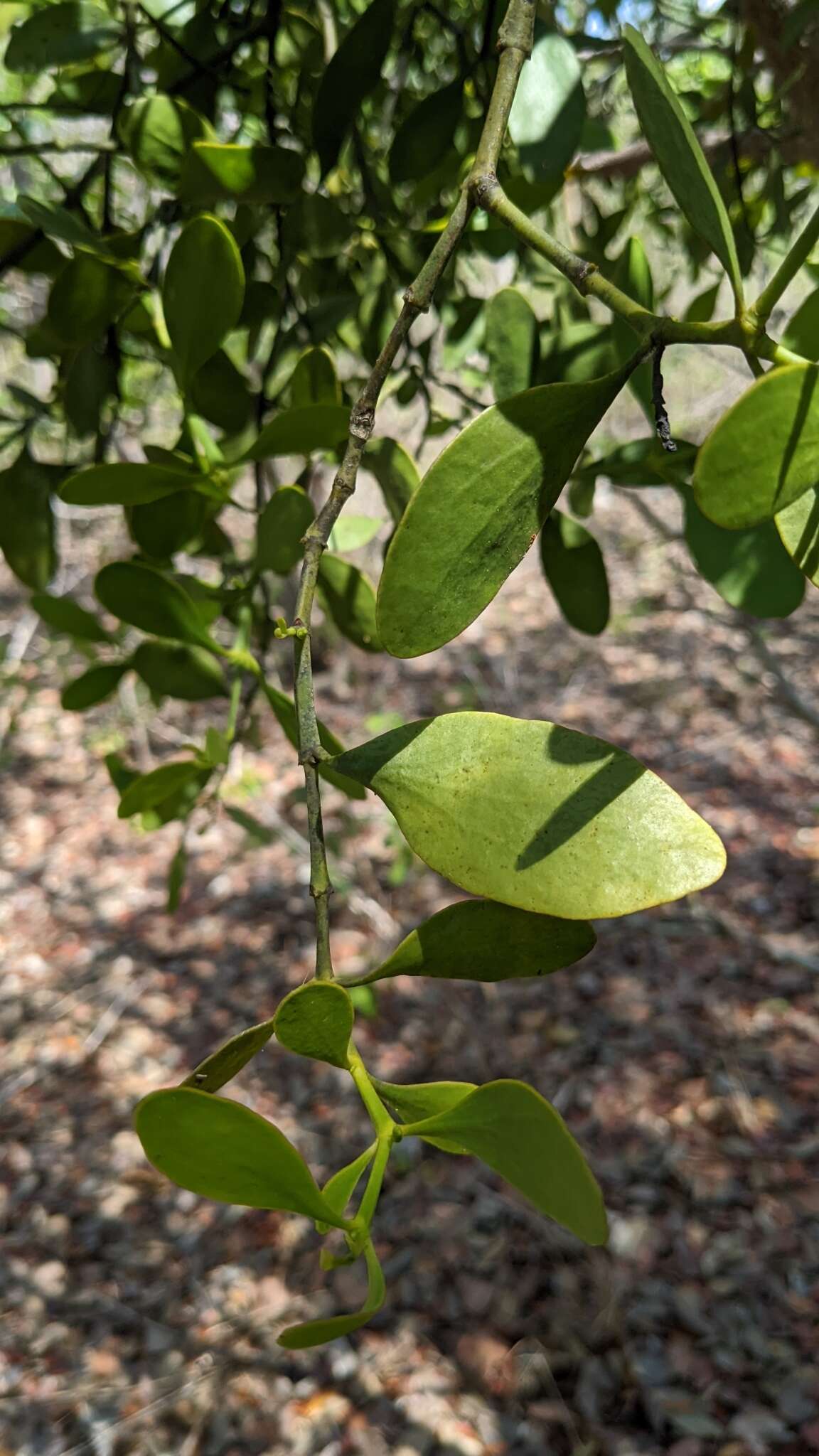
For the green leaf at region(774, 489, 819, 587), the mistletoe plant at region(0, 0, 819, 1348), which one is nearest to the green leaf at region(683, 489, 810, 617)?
the mistletoe plant at region(0, 0, 819, 1348)

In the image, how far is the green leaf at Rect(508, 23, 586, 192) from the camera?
415 mm

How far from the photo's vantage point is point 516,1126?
0.22 metres

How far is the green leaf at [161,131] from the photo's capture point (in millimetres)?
454

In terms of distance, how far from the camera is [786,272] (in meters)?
0.23

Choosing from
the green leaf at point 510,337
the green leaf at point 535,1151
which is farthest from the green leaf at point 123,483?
the green leaf at point 535,1151

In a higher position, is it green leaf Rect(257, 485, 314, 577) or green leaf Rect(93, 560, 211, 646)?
green leaf Rect(257, 485, 314, 577)

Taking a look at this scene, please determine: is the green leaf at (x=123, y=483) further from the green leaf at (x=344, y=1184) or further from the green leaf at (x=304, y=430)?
the green leaf at (x=344, y=1184)

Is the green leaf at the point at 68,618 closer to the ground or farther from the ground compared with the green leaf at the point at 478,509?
closer to the ground

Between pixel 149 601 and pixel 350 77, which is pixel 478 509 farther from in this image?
pixel 350 77

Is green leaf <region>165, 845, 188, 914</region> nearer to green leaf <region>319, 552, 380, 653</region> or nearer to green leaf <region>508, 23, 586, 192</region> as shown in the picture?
green leaf <region>319, 552, 380, 653</region>

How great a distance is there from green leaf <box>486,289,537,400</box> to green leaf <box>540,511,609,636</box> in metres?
0.07

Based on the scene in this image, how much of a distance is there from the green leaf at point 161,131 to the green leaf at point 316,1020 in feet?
1.22

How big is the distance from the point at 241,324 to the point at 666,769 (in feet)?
6.80

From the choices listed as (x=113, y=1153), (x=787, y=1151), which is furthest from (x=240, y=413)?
(x=113, y=1153)
